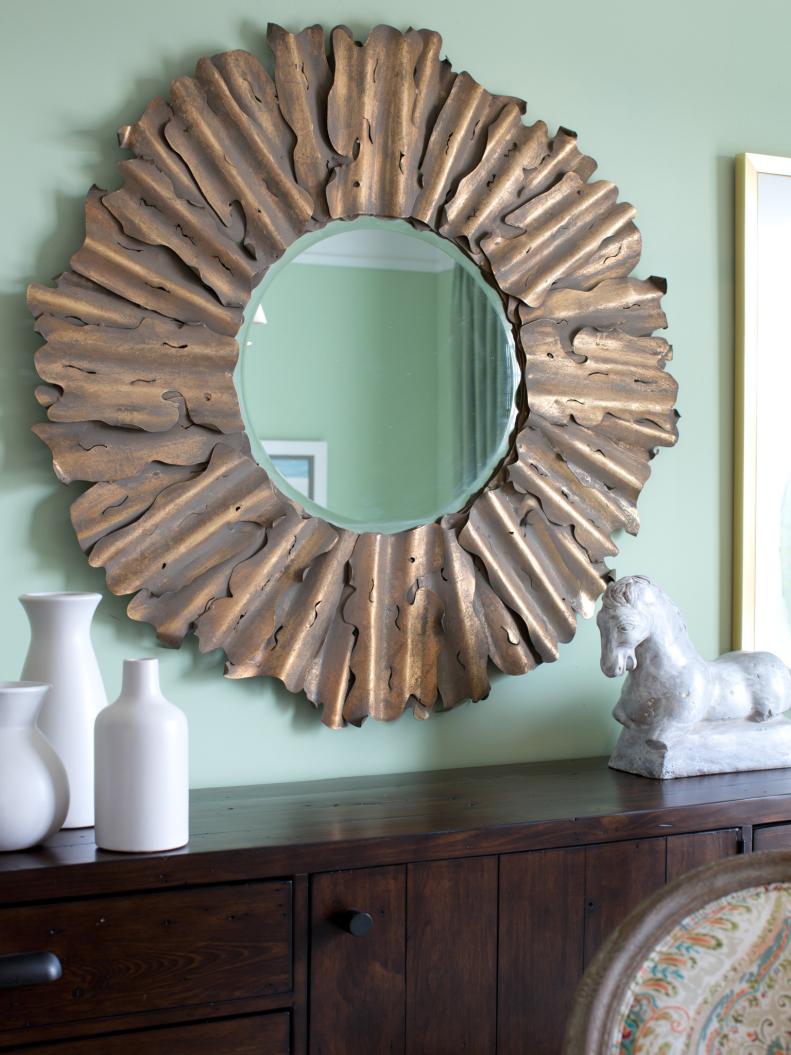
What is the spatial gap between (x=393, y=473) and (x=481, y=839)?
0.62m

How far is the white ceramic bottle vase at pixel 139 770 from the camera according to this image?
1422mm

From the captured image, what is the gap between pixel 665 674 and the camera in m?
1.86

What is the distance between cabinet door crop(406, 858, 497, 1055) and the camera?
153cm

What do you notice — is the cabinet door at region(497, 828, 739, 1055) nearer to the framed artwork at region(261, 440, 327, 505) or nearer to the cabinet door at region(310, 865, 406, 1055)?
the cabinet door at region(310, 865, 406, 1055)

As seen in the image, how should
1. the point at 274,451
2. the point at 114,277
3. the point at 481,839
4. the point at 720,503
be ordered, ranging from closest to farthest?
the point at 481,839
the point at 114,277
the point at 274,451
the point at 720,503

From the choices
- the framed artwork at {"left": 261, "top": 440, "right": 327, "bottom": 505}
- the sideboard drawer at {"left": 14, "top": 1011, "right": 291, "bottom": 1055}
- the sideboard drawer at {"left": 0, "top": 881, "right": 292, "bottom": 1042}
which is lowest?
the sideboard drawer at {"left": 14, "top": 1011, "right": 291, "bottom": 1055}

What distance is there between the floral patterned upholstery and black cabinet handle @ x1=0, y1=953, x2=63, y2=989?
638 mm

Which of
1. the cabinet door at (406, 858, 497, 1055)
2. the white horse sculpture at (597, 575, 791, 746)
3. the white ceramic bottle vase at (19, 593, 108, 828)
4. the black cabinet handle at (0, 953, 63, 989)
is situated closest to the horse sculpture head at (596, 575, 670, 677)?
the white horse sculpture at (597, 575, 791, 746)

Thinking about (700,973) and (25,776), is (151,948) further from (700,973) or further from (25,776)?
(700,973)

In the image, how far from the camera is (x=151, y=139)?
1.71 meters

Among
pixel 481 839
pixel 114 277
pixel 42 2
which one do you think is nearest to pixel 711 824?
pixel 481 839

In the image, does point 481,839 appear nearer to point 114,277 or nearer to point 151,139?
point 114,277

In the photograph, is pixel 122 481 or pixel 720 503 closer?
pixel 122 481

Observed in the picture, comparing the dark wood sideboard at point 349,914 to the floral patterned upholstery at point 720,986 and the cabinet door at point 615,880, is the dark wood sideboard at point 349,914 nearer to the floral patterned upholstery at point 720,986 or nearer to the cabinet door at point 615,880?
the cabinet door at point 615,880
